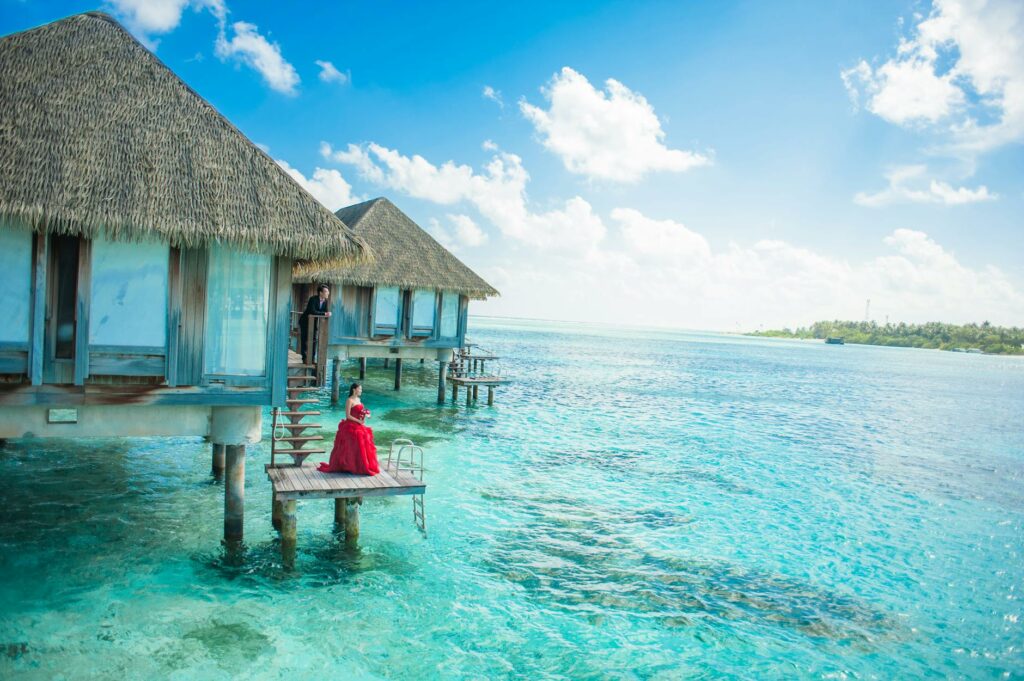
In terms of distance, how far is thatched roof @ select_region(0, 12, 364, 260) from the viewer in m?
7.71

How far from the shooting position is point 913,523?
14008 mm

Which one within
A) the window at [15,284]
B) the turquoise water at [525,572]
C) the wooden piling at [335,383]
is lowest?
the turquoise water at [525,572]

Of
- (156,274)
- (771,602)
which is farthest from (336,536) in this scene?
(771,602)

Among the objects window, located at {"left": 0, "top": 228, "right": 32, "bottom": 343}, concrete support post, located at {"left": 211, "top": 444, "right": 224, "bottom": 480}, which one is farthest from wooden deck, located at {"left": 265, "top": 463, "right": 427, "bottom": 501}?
concrete support post, located at {"left": 211, "top": 444, "right": 224, "bottom": 480}

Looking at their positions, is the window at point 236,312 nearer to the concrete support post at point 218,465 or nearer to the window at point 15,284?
the window at point 15,284

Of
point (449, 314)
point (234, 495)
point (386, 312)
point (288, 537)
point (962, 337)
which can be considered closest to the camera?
point (288, 537)

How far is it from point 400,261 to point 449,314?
2.63 m

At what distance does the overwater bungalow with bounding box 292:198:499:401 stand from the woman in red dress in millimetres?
12614

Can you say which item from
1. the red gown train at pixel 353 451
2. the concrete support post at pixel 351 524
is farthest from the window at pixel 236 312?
the concrete support post at pixel 351 524

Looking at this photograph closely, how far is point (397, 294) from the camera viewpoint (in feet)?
74.1

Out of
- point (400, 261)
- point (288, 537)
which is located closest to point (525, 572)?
point (288, 537)

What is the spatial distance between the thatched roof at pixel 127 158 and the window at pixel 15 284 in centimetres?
44

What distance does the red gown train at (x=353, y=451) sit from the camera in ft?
31.0

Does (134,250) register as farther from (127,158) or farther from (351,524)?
(351,524)
